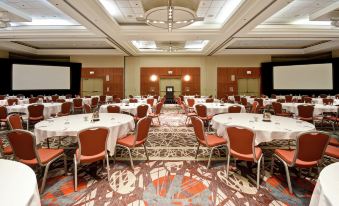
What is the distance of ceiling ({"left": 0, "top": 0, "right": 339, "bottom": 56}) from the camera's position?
263 inches

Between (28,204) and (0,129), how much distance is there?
753 centimetres

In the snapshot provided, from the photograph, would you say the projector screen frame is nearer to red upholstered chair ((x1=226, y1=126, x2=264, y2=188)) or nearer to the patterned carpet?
the patterned carpet

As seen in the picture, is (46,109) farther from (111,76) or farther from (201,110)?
(111,76)

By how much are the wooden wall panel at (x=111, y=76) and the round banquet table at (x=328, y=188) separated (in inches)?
594

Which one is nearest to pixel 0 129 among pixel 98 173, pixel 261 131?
pixel 98 173

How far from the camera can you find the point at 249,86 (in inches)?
629

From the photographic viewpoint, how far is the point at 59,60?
1577 cm

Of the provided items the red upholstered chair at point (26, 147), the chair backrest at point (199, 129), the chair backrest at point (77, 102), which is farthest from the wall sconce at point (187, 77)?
the red upholstered chair at point (26, 147)

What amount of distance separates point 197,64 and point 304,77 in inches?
279

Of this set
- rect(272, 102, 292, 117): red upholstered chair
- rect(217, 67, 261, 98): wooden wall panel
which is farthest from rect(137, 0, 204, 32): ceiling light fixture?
rect(217, 67, 261, 98): wooden wall panel

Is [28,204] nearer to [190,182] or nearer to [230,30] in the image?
[190,182]

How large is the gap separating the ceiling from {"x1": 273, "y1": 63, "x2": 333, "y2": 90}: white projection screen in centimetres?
124

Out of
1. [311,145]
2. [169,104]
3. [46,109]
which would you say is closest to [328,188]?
[311,145]

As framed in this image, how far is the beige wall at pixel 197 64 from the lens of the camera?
15672 millimetres
